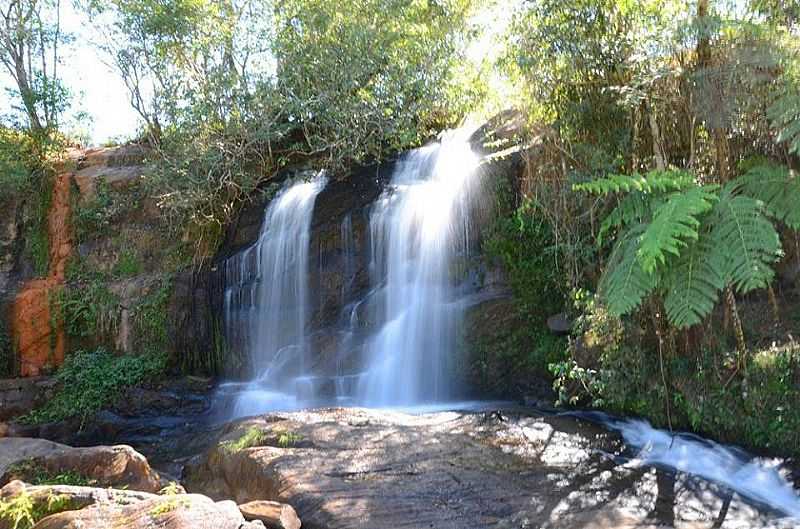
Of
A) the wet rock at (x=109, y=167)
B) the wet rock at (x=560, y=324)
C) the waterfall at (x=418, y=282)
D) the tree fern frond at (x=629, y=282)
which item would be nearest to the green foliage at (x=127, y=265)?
the wet rock at (x=109, y=167)

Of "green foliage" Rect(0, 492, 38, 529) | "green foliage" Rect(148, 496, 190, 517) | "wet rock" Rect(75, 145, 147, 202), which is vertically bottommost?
"green foliage" Rect(0, 492, 38, 529)

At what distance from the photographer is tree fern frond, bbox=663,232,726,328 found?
5215mm

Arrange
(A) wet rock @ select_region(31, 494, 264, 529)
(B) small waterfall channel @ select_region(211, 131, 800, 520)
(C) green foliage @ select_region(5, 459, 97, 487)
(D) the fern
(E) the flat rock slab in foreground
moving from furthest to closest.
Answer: (B) small waterfall channel @ select_region(211, 131, 800, 520) < (C) green foliage @ select_region(5, 459, 97, 487) < (D) the fern < (E) the flat rock slab in foreground < (A) wet rock @ select_region(31, 494, 264, 529)

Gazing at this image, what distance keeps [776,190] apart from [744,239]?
0.80 meters

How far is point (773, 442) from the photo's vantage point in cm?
621

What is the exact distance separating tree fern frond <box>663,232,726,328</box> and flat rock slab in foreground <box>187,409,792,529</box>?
1429mm

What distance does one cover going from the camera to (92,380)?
1262 cm

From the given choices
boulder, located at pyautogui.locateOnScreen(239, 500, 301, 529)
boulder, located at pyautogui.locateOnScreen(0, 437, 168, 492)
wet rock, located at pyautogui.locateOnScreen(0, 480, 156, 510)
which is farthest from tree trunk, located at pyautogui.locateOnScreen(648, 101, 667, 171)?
boulder, located at pyautogui.locateOnScreen(0, 437, 168, 492)

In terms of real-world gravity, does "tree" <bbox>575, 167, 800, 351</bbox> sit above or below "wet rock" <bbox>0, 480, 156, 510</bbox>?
above

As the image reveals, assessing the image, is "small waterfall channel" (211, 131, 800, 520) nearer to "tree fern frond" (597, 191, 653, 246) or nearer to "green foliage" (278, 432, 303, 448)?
"tree fern frond" (597, 191, 653, 246)

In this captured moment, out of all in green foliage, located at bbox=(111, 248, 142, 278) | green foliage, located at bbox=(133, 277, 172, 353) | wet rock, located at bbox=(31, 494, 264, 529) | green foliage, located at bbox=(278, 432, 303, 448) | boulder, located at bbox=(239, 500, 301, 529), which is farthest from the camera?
green foliage, located at bbox=(111, 248, 142, 278)

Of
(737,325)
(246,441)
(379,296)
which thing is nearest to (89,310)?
(379,296)

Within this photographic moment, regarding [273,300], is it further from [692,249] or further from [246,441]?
[692,249]

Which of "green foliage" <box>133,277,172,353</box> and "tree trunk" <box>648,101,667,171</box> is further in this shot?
"green foliage" <box>133,277,172,353</box>
